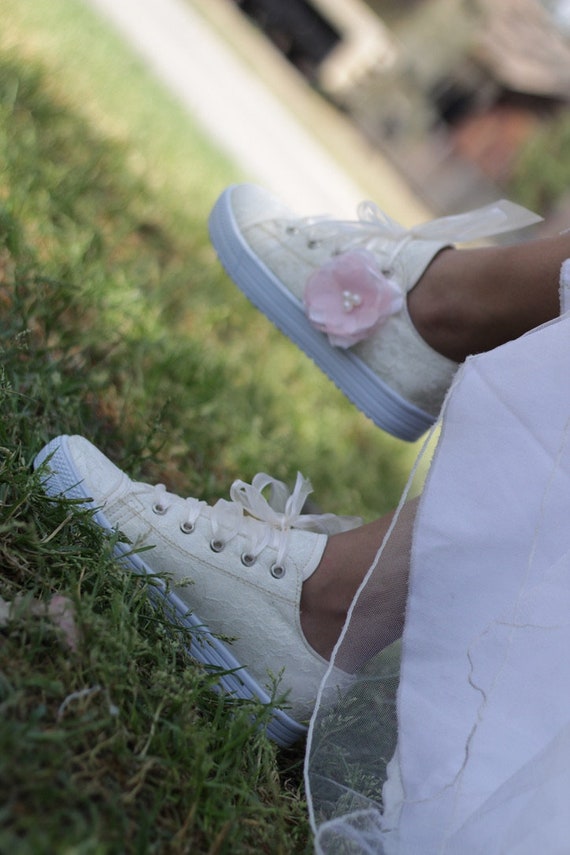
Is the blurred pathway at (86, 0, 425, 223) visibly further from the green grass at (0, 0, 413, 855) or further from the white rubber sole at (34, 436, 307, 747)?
the white rubber sole at (34, 436, 307, 747)

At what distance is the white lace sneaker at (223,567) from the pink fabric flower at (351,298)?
1.55 feet

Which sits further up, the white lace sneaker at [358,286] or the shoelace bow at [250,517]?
the shoelace bow at [250,517]

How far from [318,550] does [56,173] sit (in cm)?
144

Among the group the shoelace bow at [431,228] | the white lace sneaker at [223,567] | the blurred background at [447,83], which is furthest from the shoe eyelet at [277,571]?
the blurred background at [447,83]

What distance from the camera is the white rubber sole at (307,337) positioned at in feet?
5.26

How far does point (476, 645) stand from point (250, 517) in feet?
1.34

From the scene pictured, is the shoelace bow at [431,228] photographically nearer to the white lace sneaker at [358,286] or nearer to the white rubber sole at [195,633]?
the white lace sneaker at [358,286]

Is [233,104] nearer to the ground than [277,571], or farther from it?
nearer to the ground

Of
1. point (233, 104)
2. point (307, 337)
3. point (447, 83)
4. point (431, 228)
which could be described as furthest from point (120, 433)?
point (447, 83)

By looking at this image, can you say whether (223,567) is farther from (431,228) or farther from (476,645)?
(431,228)

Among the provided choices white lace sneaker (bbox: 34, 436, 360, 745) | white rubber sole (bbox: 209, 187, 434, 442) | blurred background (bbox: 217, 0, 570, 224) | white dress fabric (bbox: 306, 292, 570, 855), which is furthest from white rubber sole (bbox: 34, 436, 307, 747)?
blurred background (bbox: 217, 0, 570, 224)

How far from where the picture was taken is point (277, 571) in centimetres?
118

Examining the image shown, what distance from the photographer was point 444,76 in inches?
516

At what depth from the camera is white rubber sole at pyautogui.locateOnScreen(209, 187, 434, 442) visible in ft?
5.26
